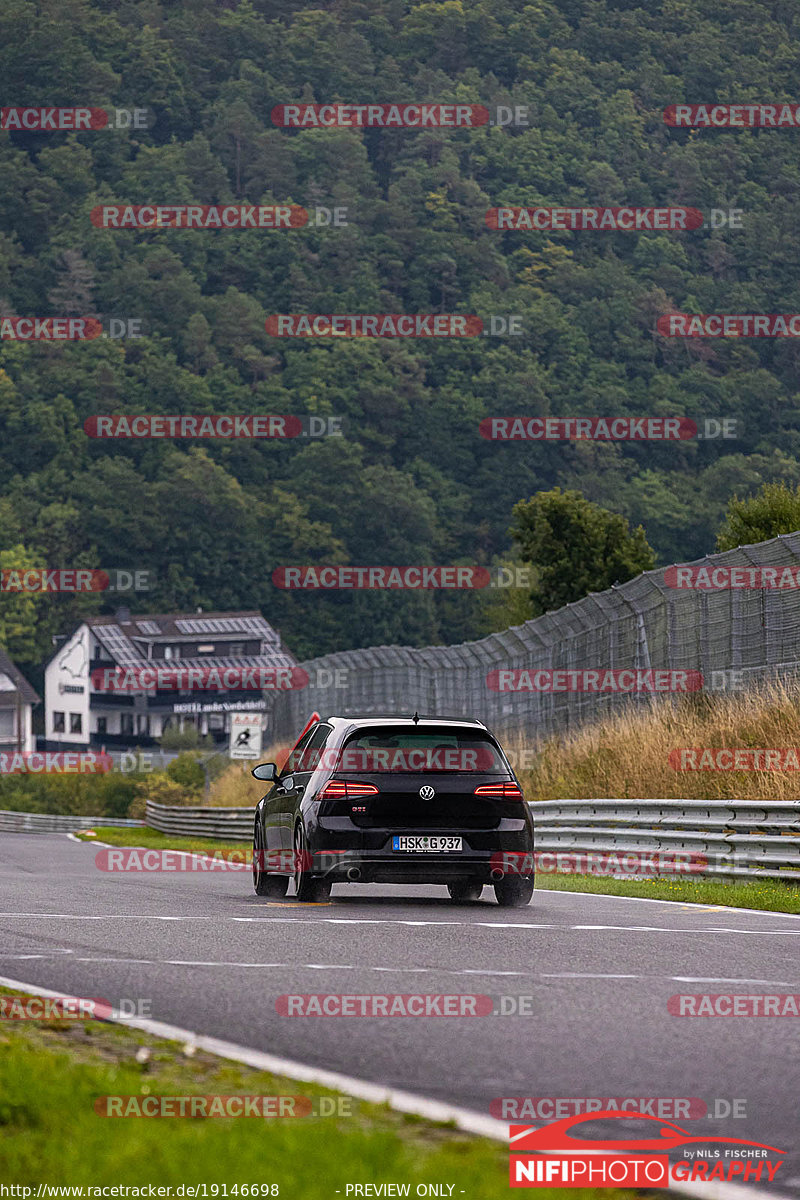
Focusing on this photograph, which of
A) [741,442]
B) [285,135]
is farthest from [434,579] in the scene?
[285,135]

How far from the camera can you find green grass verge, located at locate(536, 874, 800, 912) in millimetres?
14102

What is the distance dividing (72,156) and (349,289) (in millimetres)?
42640

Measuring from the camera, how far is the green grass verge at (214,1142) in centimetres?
455

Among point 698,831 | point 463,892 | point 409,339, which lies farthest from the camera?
point 409,339

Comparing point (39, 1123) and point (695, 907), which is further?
point (695, 907)

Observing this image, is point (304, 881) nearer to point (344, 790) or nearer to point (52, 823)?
point (344, 790)

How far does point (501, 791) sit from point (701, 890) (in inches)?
104

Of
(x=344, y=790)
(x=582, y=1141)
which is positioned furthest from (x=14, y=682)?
(x=582, y=1141)

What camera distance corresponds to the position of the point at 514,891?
1413 cm

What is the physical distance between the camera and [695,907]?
14.0m

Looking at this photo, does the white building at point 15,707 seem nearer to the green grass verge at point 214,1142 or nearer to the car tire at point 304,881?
the car tire at point 304,881

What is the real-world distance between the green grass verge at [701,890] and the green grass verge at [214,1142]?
8.45m

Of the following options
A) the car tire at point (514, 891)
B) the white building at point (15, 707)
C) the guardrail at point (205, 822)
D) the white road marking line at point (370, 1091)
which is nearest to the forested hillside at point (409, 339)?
the white building at point (15, 707)

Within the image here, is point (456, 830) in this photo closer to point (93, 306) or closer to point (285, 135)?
point (93, 306)
